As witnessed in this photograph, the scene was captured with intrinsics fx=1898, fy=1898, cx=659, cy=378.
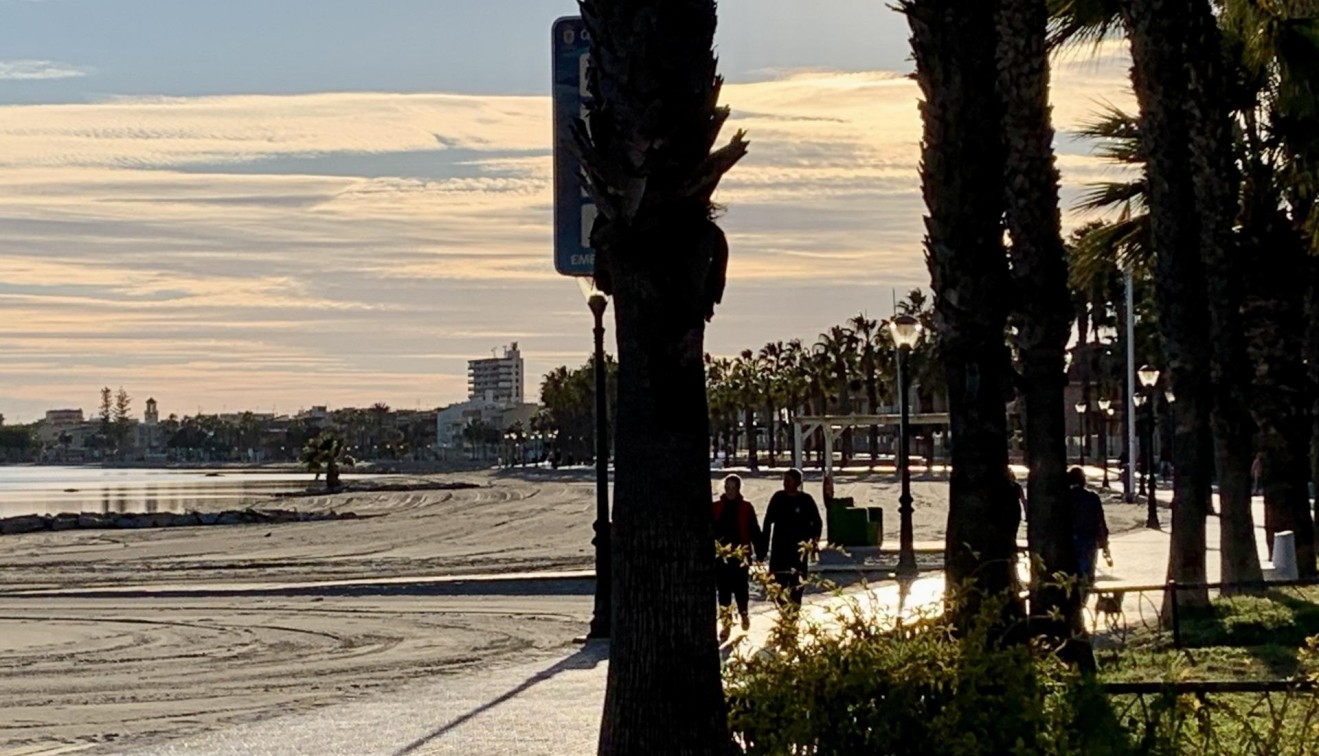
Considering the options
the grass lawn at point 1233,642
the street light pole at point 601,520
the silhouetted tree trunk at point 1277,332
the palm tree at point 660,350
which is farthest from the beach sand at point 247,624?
the silhouetted tree trunk at point 1277,332

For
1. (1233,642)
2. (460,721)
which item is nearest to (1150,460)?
(1233,642)

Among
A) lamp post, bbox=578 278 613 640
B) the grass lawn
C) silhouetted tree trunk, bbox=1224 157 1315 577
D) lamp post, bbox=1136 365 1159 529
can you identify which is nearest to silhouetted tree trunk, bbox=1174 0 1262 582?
the grass lawn

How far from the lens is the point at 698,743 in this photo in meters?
7.75

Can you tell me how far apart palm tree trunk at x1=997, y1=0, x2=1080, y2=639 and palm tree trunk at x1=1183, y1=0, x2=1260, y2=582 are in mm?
4161

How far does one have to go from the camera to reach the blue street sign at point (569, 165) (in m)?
11.5

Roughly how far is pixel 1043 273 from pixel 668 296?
6939 millimetres

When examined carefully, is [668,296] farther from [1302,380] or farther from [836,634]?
[1302,380]

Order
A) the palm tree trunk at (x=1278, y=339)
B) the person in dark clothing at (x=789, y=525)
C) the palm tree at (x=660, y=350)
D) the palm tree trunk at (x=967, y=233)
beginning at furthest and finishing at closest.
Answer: the palm tree trunk at (x=1278, y=339) < the person in dark clothing at (x=789, y=525) < the palm tree trunk at (x=967, y=233) < the palm tree at (x=660, y=350)

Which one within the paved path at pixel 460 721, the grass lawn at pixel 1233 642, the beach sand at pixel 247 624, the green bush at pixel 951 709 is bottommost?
the beach sand at pixel 247 624

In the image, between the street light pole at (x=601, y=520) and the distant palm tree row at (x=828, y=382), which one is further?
the distant palm tree row at (x=828, y=382)

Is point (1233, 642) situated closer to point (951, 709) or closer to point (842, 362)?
point (951, 709)

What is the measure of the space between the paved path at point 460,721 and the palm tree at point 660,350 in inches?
37.7

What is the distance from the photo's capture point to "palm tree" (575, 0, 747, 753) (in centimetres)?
768

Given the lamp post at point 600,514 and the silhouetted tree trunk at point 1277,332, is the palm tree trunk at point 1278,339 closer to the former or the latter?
the silhouetted tree trunk at point 1277,332
